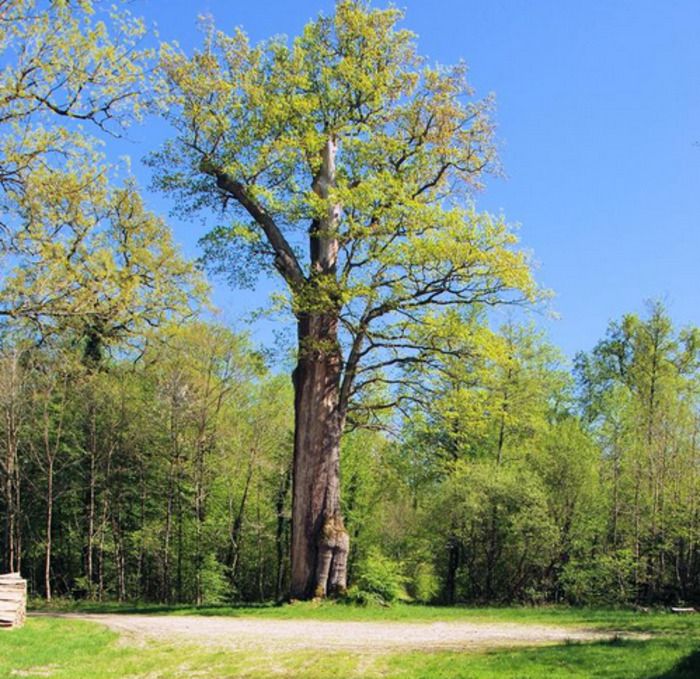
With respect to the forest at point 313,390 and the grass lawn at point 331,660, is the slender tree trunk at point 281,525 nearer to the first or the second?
the forest at point 313,390

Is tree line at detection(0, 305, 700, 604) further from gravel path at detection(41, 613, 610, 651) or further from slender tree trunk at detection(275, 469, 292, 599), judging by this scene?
gravel path at detection(41, 613, 610, 651)

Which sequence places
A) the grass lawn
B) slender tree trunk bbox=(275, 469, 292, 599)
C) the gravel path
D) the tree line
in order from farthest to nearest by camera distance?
slender tree trunk bbox=(275, 469, 292, 599)
the tree line
the gravel path
the grass lawn

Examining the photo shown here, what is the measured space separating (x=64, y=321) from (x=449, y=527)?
18024 millimetres

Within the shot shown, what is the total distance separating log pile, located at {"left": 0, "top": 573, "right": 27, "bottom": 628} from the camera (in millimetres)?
13148

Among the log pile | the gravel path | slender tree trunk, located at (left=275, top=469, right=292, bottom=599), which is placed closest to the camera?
the gravel path

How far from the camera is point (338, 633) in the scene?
1246cm

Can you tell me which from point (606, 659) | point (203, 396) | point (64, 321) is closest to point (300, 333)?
point (64, 321)

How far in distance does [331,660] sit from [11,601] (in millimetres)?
6547

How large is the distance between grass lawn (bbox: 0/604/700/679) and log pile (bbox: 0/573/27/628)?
0.37 metres

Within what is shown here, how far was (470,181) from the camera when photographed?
20.3m

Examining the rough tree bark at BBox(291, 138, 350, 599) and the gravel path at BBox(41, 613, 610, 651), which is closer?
the gravel path at BBox(41, 613, 610, 651)

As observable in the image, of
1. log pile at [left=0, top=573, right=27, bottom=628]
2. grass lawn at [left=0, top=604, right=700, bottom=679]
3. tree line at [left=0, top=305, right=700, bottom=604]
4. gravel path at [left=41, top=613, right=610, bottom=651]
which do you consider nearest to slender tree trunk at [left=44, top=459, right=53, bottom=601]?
tree line at [left=0, top=305, right=700, bottom=604]

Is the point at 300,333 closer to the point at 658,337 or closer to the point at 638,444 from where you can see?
the point at 638,444

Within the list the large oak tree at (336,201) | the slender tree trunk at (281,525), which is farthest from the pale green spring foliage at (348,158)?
the slender tree trunk at (281,525)
